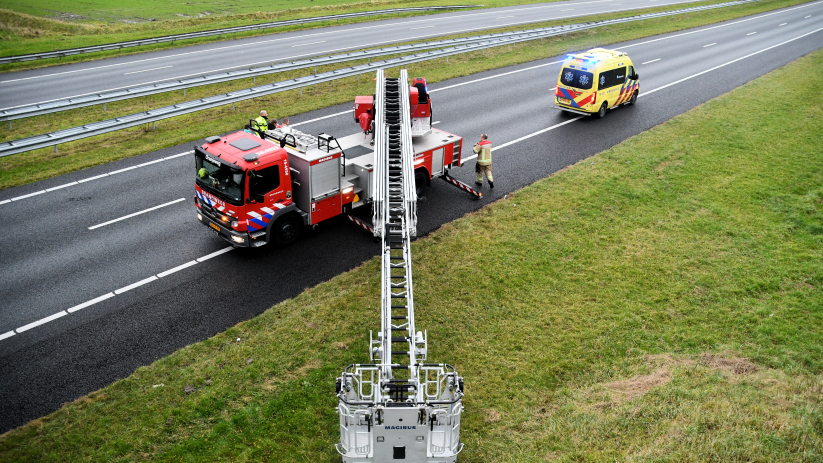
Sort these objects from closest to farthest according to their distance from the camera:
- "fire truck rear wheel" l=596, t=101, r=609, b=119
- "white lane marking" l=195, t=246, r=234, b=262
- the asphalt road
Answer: the asphalt road < "white lane marking" l=195, t=246, r=234, b=262 < "fire truck rear wheel" l=596, t=101, r=609, b=119

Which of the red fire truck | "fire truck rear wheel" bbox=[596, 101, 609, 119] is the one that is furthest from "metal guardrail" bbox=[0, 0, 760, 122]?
"fire truck rear wheel" bbox=[596, 101, 609, 119]

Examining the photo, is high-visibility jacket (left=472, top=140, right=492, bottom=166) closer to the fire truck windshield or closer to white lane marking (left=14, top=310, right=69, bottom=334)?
the fire truck windshield

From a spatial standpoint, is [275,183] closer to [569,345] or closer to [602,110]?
[569,345]

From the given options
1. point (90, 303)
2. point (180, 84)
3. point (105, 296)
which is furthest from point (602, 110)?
point (90, 303)

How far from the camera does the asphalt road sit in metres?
11.0

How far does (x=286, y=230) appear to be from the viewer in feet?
47.8

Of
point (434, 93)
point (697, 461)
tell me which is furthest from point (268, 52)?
point (697, 461)

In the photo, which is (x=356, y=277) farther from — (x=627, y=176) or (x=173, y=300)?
(x=627, y=176)

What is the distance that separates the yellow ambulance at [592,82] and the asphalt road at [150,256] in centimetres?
62

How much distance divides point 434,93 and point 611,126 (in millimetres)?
8278

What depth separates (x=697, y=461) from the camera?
26.3ft

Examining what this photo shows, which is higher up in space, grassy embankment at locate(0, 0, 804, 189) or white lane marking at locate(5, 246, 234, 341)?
grassy embankment at locate(0, 0, 804, 189)

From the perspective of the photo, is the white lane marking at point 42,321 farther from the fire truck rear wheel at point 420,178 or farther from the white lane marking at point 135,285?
the fire truck rear wheel at point 420,178

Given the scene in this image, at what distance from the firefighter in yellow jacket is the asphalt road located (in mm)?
490
